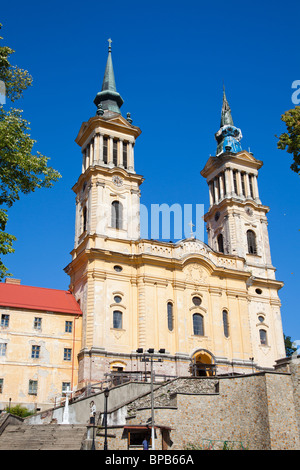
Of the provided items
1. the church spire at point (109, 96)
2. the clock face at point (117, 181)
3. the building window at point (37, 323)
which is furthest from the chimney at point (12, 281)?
the church spire at point (109, 96)

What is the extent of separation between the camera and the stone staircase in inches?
1000

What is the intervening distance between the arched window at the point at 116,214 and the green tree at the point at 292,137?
2538 centimetres

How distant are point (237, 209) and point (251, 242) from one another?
3681mm

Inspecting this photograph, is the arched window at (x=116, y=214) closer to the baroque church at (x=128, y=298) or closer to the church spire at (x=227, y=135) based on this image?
the baroque church at (x=128, y=298)

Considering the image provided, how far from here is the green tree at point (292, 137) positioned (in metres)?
23.2

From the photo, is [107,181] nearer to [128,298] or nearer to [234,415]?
[128,298]

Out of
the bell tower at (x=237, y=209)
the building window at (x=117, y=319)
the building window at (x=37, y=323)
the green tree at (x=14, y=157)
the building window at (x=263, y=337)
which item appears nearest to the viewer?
the green tree at (x=14, y=157)

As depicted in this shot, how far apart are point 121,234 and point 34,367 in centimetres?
1367

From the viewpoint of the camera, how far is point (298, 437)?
26.0 metres

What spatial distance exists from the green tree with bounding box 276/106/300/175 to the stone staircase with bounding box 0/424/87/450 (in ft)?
54.0

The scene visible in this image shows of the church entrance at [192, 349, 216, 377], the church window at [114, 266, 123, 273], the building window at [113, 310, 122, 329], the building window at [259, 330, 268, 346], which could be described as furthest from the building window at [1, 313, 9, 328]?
the building window at [259, 330, 268, 346]

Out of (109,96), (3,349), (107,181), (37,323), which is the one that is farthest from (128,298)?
(109,96)

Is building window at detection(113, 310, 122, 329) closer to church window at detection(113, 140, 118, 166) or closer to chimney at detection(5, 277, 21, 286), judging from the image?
chimney at detection(5, 277, 21, 286)
